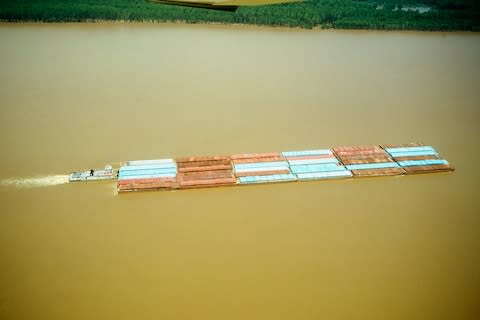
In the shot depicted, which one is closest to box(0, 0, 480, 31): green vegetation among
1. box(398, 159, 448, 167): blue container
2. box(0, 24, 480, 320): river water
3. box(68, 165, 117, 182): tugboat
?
box(0, 24, 480, 320): river water

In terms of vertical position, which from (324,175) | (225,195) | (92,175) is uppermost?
(92,175)

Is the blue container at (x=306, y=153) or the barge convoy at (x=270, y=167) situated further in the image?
the blue container at (x=306, y=153)

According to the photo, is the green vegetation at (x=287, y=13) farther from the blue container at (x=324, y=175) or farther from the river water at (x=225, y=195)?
the blue container at (x=324, y=175)

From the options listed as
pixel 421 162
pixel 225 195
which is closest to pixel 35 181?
pixel 225 195

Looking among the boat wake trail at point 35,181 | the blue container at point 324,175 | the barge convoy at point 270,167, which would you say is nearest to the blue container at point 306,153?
the barge convoy at point 270,167

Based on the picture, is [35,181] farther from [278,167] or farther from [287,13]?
[287,13]

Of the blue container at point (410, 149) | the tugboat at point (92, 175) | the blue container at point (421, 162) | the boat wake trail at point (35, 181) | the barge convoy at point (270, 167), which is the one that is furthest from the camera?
the blue container at point (410, 149)

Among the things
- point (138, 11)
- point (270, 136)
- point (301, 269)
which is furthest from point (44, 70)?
point (301, 269)
